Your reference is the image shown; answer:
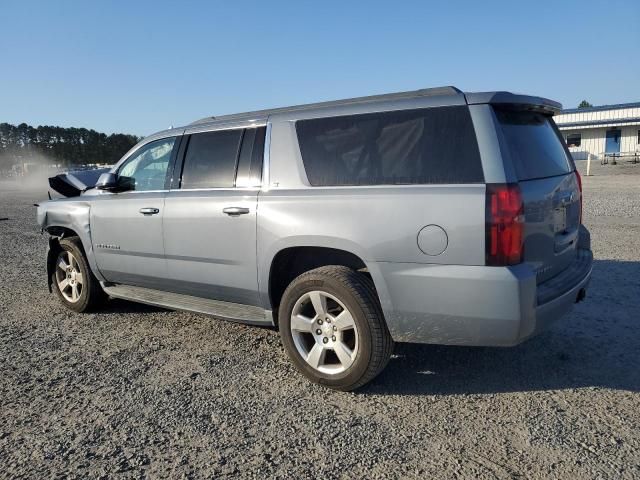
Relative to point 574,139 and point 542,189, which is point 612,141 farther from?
point 542,189

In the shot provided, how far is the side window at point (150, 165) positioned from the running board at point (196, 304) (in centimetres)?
98

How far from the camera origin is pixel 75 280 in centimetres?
524

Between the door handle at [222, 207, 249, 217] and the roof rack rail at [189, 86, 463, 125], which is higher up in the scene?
the roof rack rail at [189, 86, 463, 125]

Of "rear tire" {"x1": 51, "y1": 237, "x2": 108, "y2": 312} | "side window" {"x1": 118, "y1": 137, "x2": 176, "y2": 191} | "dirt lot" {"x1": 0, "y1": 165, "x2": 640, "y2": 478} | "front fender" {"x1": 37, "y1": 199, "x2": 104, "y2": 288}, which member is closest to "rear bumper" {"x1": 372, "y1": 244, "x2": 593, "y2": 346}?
"dirt lot" {"x1": 0, "y1": 165, "x2": 640, "y2": 478}

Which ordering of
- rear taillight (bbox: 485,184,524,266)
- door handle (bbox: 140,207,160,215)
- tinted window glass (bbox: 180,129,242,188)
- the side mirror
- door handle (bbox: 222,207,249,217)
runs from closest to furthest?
rear taillight (bbox: 485,184,524,266) < door handle (bbox: 222,207,249,217) < tinted window glass (bbox: 180,129,242,188) < door handle (bbox: 140,207,160,215) < the side mirror

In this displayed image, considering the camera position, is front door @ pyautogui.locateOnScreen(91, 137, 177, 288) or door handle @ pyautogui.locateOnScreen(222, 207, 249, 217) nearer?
door handle @ pyautogui.locateOnScreen(222, 207, 249, 217)

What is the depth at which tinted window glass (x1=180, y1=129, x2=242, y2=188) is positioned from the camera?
156 inches

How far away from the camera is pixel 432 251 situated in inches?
114

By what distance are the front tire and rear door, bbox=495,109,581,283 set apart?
102 centimetres

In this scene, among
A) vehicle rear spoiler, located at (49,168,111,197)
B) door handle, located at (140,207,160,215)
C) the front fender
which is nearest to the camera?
door handle, located at (140,207,160,215)

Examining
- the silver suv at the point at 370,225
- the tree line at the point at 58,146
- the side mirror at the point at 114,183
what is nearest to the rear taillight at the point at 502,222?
the silver suv at the point at 370,225

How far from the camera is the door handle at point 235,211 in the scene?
12.1 feet

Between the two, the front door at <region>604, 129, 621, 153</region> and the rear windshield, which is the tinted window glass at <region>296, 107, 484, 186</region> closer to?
the rear windshield

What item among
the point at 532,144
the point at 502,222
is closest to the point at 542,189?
the point at 532,144
